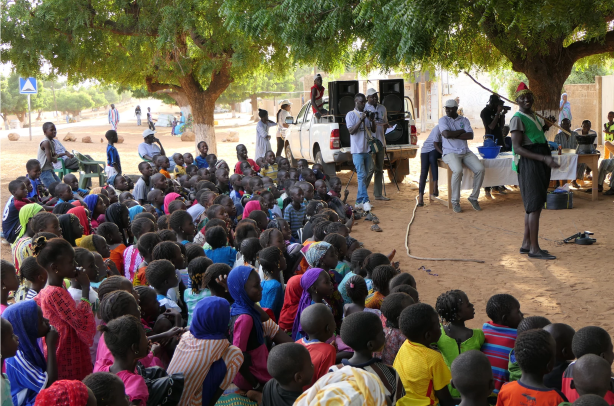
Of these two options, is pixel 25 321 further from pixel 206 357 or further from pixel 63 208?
pixel 63 208

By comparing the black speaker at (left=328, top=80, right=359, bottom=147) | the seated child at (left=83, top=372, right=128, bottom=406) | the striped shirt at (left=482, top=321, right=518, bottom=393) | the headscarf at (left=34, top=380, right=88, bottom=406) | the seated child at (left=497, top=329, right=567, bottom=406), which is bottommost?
the striped shirt at (left=482, top=321, right=518, bottom=393)

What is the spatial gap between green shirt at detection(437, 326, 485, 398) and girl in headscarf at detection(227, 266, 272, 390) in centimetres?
107

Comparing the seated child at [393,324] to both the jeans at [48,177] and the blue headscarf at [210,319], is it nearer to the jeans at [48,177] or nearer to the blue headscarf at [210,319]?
the blue headscarf at [210,319]

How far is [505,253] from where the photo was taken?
754 cm

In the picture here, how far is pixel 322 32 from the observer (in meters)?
8.45

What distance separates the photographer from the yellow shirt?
306 centimetres

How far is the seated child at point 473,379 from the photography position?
2.67 m

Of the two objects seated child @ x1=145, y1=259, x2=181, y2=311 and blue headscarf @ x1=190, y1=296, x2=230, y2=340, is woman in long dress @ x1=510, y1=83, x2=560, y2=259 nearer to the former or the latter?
seated child @ x1=145, y1=259, x2=181, y2=311

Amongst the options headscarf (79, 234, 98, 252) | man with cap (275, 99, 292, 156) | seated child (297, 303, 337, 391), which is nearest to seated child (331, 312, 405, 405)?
seated child (297, 303, 337, 391)

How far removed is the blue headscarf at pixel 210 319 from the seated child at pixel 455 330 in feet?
4.06

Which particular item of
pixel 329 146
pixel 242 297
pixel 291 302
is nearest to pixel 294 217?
pixel 291 302

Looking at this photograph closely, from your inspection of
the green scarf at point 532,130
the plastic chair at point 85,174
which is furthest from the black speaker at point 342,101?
the green scarf at point 532,130

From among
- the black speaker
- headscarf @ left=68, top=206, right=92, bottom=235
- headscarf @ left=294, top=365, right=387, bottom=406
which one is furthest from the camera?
the black speaker

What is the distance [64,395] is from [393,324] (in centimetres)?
195
